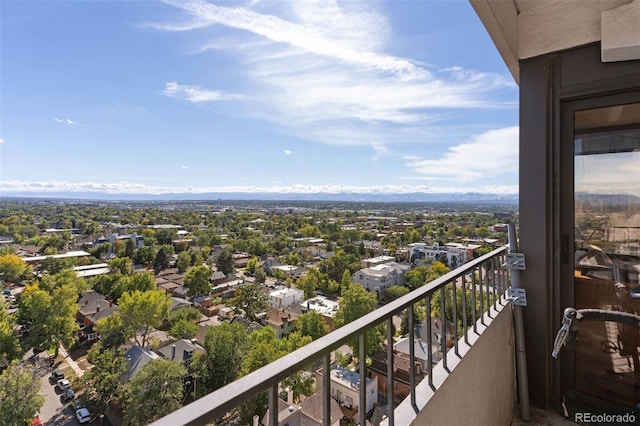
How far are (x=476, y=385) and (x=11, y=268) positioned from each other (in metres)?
16.7

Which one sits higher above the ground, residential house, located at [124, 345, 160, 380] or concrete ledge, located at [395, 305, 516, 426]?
concrete ledge, located at [395, 305, 516, 426]

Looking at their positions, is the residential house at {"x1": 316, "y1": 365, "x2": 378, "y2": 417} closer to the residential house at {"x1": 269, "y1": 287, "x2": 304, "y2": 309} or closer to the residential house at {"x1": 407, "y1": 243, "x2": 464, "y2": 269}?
the residential house at {"x1": 269, "y1": 287, "x2": 304, "y2": 309}

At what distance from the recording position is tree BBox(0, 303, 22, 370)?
760 centimetres

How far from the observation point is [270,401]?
0.50 m

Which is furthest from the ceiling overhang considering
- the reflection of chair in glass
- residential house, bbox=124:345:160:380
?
residential house, bbox=124:345:160:380

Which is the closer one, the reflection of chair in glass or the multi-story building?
the reflection of chair in glass

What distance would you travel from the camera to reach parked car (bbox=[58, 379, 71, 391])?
671cm

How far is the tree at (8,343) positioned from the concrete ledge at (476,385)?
10.7 meters

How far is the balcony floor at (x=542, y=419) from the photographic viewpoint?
1.91m

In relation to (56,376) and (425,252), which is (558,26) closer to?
(56,376)

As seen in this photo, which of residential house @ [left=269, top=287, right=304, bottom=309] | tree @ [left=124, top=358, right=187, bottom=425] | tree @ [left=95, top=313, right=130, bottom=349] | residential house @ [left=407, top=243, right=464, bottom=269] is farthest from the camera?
residential house @ [left=407, top=243, right=464, bottom=269]

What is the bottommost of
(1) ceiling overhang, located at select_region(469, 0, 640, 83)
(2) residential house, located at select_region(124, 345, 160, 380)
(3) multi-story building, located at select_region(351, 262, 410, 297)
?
(2) residential house, located at select_region(124, 345, 160, 380)

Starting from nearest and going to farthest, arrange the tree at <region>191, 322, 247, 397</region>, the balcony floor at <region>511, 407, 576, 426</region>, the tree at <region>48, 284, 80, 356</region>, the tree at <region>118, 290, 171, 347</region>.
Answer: the balcony floor at <region>511, 407, 576, 426</region> → the tree at <region>191, 322, 247, 397</region> → the tree at <region>48, 284, 80, 356</region> → the tree at <region>118, 290, 171, 347</region>

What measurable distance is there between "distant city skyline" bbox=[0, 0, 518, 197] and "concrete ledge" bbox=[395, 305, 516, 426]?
3.31 feet
